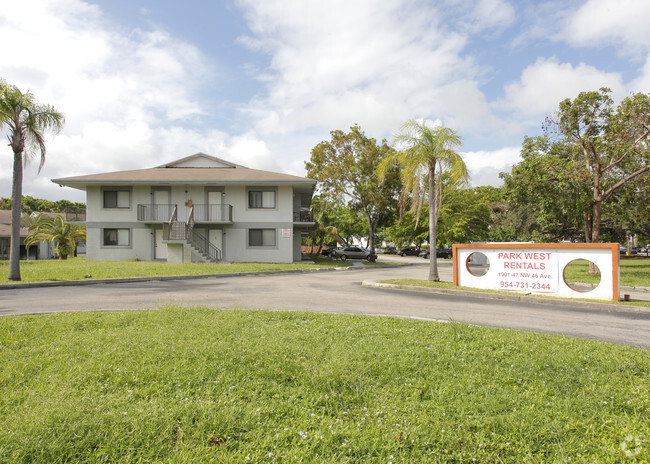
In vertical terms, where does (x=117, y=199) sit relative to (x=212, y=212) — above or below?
above

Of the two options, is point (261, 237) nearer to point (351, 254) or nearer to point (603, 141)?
point (351, 254)

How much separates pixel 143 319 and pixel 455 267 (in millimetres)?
11077

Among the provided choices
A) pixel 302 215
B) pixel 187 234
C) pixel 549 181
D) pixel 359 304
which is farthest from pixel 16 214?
pixel 549 181

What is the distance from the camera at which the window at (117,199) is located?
27.2 m

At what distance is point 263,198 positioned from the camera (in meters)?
27.8

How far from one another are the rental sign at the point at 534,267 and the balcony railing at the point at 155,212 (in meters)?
20.1

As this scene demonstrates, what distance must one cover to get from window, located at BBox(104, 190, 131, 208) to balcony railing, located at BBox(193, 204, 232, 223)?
4768 mm

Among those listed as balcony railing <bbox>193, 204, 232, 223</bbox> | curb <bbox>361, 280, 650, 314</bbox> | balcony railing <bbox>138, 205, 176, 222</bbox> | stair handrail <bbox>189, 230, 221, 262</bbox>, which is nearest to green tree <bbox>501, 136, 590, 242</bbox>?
curb <bbox>361, 280, 650, 314</bbox>

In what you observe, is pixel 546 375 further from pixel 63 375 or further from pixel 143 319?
pixel 143 319

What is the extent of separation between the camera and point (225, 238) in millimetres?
27188

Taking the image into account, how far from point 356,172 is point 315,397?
29.3m

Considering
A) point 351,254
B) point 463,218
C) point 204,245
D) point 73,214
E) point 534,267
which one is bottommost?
point 351,254

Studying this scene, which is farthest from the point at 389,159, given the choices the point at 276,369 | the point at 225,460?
the point at 225,460

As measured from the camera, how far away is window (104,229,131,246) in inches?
1065
